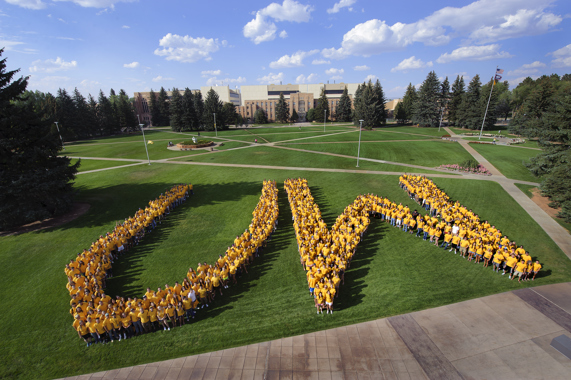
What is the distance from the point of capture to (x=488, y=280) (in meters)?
11.7

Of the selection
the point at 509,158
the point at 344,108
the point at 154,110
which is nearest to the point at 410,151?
the point at 509,158

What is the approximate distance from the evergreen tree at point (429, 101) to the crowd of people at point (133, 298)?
65615 mm

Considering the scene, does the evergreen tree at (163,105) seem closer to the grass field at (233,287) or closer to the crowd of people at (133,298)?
the grass field at (233,287)

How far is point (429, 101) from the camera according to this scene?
6575 centimetres

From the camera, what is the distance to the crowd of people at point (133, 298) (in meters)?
9.20

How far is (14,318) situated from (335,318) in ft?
40.8

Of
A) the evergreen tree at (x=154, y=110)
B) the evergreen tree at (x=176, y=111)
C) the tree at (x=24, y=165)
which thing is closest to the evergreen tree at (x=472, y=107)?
the evergreen tree at (x=176, y=111)

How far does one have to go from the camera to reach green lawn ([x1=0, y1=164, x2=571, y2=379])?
29.7 ft

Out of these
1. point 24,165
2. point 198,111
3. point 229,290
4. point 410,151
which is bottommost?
point 229,290

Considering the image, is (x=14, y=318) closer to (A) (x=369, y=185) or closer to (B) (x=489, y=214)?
(A) (x=369, y=185)

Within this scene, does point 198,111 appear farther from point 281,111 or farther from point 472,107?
point 472,107

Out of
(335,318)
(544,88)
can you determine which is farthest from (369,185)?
(544,88)

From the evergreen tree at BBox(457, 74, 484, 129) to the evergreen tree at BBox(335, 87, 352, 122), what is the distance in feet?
103

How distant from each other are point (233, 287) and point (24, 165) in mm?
16743
